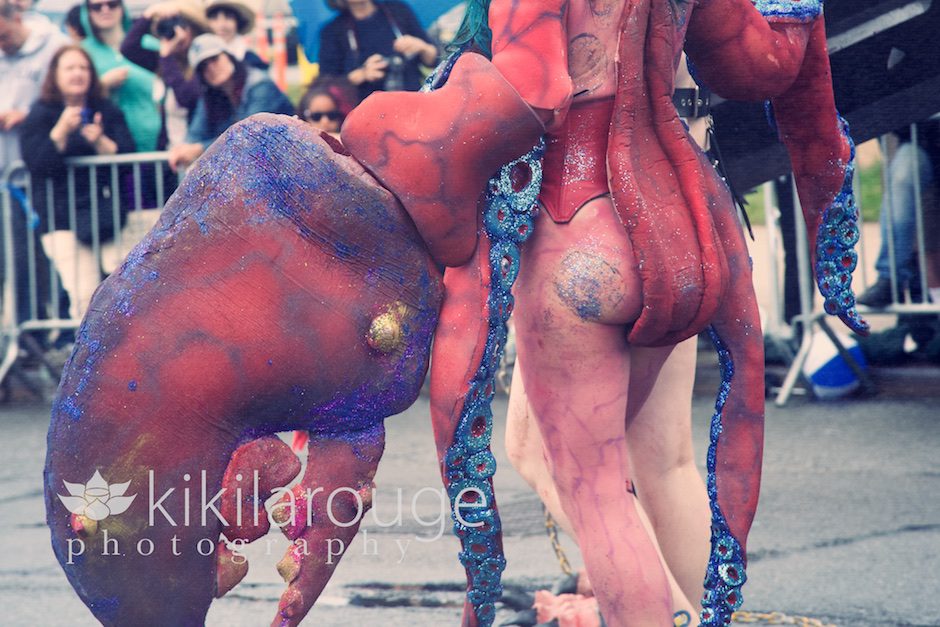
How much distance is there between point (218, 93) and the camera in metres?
7.41

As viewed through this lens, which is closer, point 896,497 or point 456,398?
point 456,398

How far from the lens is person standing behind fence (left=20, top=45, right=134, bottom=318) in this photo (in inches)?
297

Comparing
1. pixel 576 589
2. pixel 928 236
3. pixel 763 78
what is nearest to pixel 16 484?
pixel 576 589

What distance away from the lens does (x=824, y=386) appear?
7070 millimetres

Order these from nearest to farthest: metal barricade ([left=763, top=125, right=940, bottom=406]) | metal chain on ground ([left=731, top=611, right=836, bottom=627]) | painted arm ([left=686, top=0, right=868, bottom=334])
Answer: painted arm ([left=686, top=0, right=868, bottom=334])
metal chain on ground ([left=731, top=611, right=836, bottom=627])
metal barricade ([left=763, top=125, right=940, bottom=406])

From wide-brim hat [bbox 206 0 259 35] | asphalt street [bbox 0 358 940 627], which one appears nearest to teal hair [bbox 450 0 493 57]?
asphalt street [bbox 0 358 940 627]

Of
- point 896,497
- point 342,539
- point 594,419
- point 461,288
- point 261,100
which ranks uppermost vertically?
point 261,100

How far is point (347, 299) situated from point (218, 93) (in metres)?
5.12

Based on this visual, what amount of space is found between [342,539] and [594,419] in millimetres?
562

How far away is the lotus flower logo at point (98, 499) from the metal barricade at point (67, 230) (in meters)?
5.32

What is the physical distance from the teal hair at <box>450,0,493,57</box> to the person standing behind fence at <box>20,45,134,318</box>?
5.23 metres

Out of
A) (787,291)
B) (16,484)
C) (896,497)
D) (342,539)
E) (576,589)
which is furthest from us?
(787,291)

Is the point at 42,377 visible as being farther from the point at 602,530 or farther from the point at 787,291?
the point at 602,530

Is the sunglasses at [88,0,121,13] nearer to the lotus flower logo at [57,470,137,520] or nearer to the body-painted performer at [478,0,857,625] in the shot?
the body-painted performer at [478,0,857,625]
